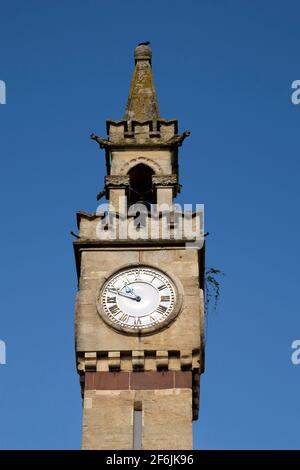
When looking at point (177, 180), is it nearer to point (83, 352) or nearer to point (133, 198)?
point (133, 198)

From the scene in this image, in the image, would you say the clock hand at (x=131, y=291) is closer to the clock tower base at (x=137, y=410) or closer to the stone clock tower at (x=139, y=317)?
the stone clock tower at (x=139, y=317)

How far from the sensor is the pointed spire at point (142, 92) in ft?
175

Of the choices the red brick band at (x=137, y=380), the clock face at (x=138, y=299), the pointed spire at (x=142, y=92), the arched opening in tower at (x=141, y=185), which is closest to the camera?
the red brick band at (x=137, y=380)

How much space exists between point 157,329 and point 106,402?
7.70 ft

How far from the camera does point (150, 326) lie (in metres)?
47.7

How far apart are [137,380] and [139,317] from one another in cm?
173

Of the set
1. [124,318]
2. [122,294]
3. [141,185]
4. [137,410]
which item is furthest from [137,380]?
[141,185]

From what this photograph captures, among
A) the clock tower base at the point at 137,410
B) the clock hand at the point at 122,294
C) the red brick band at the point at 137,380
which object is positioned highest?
the clock hand at the point at 122,294

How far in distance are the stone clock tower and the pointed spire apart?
6.44 feet

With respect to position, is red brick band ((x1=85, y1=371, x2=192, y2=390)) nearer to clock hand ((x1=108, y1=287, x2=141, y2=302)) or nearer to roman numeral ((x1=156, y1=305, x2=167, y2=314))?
roman numeral ((x1=156, y1=305, x2=167, y2=314))

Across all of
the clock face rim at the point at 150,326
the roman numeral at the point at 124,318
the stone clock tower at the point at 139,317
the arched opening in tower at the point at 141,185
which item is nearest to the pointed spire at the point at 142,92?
the arched opening in tower at the point at 141,185

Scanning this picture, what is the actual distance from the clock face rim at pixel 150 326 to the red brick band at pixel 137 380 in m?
Result: 1.11

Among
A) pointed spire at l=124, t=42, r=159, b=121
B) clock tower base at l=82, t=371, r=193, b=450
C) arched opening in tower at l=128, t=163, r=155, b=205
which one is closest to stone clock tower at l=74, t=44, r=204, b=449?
clock tower base at l=82, t=371, r=193, b=450
